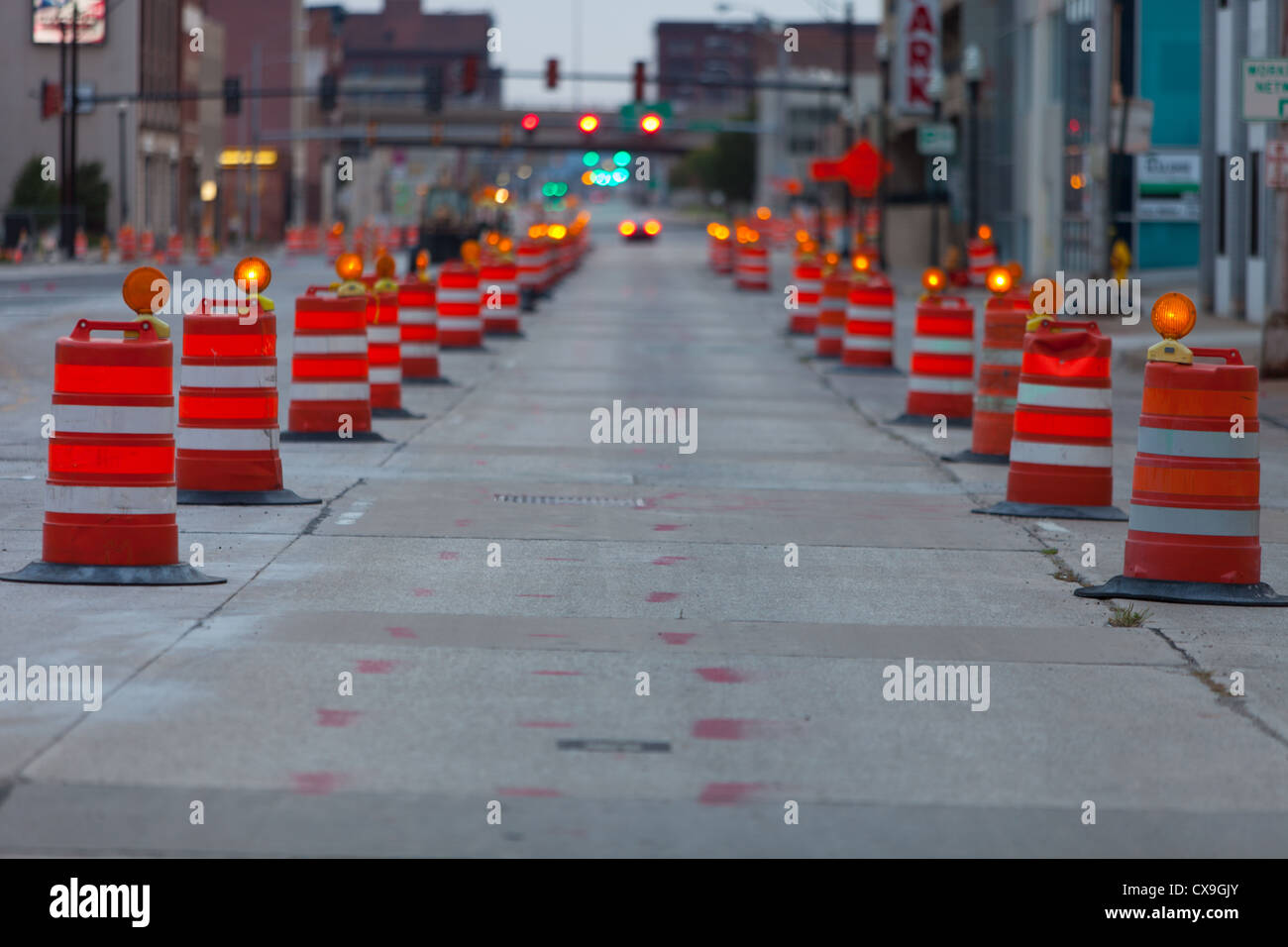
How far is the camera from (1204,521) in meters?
9.59

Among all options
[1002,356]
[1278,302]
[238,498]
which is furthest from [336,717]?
[1278,302]

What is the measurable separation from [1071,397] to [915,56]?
48868 mm

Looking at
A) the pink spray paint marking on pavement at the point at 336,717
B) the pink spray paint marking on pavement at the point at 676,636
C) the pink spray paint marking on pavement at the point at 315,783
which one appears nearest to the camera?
the pink spray paint marking on pavement at the point at 315,783

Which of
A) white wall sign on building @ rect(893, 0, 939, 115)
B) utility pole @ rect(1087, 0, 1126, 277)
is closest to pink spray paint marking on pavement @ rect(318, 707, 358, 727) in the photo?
utility pole @ rect(1087, 0, 1126, 277)

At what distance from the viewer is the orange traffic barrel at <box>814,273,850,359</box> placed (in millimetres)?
28203

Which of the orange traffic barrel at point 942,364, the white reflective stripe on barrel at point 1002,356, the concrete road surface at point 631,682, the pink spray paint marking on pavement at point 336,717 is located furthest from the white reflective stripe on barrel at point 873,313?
A: the pink spray paint marking on pavement at point 336,717

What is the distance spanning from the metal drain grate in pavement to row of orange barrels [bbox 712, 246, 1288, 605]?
2.23m

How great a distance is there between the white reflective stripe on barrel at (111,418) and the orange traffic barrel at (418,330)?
40.2ft

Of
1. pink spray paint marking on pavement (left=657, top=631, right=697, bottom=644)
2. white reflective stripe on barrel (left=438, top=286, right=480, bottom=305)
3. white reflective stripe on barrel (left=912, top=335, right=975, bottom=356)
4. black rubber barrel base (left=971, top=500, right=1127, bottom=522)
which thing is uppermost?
white reflective stripe on barrel (left=438, top=286, right=480, bottom=305)

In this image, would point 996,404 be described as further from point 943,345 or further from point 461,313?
point 461,313

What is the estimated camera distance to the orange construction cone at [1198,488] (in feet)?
31.3

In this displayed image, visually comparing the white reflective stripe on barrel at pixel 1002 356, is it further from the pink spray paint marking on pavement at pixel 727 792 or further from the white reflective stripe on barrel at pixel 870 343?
the white reflective stripe on barrel at pixel 870 343

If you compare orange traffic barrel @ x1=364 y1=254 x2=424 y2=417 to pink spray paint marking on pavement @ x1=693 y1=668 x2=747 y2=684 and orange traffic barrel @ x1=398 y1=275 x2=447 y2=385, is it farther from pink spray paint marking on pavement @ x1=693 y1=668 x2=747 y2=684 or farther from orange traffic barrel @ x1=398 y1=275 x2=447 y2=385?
pink spray paint marking on pavement @ x1=693 y1=668 x2=747 y2=684

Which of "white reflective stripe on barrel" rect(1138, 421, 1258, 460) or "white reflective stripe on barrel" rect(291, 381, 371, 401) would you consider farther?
"white reflective stripe on barrel" rect(291, 381, 371, 401)
